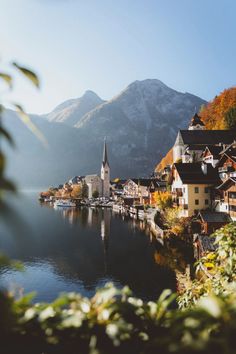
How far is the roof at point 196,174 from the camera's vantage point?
4866 centimetres

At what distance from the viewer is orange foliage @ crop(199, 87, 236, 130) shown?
98.6 meters

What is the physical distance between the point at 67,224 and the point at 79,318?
65005 millimetres

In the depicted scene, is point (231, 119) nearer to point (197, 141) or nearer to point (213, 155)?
point (197, 141)

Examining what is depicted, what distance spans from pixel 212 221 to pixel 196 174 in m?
13.8

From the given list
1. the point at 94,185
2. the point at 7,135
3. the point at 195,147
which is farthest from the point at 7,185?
the point at 94,185

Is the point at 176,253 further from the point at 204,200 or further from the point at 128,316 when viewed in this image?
the point at 128,316

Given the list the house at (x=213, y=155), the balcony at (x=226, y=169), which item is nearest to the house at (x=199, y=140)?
the house at (x=213, y=155)

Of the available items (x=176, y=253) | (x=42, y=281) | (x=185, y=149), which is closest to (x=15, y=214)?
(x=42, y=281)

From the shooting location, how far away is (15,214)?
127 centimetres

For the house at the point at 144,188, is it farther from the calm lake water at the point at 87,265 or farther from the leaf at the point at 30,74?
the leaf at the point at 30,74

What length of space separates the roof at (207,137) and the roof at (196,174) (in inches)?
1169

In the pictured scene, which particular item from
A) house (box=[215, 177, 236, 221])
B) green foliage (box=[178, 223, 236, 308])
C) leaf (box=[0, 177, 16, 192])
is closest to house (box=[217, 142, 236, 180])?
house (box=[215, 177, 236, 221])

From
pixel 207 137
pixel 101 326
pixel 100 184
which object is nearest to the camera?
pixel 101 326

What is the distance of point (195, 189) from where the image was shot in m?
48.0
